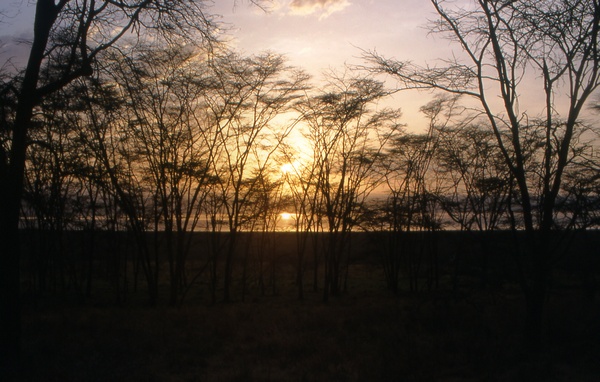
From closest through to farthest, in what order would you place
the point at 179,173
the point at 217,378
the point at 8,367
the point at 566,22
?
the point at 8,367 → the point at 217,378 → the point at 566,22 → the point at 179,173

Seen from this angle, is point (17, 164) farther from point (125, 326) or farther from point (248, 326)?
point (248, 326)

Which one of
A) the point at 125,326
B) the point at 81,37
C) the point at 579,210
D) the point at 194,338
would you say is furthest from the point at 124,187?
the point at 579,210

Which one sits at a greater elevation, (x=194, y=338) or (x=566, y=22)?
(x=566, y=22)

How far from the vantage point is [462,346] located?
8492 mm

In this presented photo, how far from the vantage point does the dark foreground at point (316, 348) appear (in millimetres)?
6777

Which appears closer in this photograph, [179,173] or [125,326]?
[125,326]

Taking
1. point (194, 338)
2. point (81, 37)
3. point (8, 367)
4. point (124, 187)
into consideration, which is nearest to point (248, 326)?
point (194, 338)

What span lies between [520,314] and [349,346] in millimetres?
5089

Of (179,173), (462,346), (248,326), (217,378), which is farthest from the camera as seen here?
(179,173)

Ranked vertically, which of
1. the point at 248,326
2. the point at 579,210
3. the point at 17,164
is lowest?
the point at 248,326

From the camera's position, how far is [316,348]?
8.42 m

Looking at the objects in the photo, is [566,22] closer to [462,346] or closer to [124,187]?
[462,346]

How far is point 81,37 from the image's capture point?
7.10m

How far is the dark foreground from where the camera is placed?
22.2 feet
